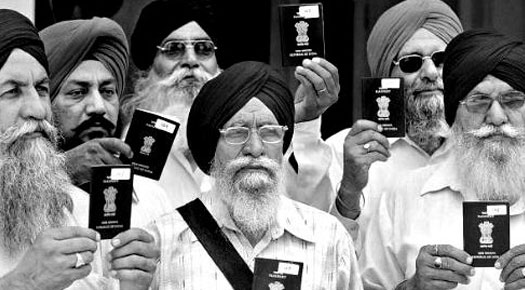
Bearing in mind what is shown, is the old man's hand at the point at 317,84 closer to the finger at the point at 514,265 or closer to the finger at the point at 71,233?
the finger at the point at 514,265

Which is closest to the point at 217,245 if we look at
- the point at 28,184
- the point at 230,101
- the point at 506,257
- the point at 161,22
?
the point at 230,101

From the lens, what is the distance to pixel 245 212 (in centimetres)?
654

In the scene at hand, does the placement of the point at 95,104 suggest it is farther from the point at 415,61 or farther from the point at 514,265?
the point at 514,265

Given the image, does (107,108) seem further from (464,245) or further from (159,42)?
(464,245)

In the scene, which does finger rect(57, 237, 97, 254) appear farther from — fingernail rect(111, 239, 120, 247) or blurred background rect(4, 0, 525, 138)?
blurred background rect(4, 0, 525, 138)

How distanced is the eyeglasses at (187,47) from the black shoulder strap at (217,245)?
1.61m

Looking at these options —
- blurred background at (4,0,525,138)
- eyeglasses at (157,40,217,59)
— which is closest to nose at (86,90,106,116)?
eyeglasses at (157,40,217,59)

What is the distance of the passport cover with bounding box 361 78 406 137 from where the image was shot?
277 inches

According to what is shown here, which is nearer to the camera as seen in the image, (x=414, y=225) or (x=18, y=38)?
(x=18, y=38)

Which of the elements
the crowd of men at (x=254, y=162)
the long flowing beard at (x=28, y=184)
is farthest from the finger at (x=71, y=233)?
the long flowing beard at (x=28, y=184)

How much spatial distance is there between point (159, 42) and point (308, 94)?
4.23 feet

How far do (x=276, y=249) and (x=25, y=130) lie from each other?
1206mm

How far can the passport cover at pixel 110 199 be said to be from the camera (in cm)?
604

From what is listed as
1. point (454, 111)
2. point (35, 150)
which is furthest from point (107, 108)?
point (454, 111)
